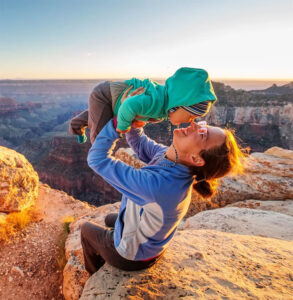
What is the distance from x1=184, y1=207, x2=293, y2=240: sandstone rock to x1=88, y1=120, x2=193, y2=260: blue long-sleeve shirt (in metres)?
1.90

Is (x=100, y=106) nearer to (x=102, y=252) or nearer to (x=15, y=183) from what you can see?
(x=102, y=252)

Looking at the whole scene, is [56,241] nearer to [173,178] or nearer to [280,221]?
[173,178]

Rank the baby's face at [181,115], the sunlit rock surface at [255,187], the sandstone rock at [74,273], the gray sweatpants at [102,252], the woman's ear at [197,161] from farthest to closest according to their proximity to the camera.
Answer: the sunlit rock surface at [255,187], the sandstone rock at [74,273], the gray sweatpants at [102,252], the baby's face at [181,115], the woman's ear at [197,161]

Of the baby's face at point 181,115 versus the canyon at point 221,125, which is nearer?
the baby's face at point 181,115

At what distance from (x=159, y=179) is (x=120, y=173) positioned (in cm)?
25

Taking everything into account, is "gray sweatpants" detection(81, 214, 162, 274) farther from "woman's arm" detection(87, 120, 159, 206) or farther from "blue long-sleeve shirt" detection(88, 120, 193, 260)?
"woman's arm" detection(87, 120, 159, 206)

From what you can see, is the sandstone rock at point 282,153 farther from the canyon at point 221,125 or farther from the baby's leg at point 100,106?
the canyon at point 221,125

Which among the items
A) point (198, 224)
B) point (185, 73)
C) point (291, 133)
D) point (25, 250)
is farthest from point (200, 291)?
point (291, 133)

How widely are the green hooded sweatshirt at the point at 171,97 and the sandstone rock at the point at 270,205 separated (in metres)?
3.84

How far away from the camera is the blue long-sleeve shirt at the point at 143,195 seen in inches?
50.0

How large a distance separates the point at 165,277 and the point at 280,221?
2520 mm

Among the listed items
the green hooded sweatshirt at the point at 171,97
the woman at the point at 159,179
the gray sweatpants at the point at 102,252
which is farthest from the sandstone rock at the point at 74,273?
the green hooded sweatshirt at the point at 171,97

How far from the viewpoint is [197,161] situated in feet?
→ 4.46

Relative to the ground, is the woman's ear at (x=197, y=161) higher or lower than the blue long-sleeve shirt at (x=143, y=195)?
higher
